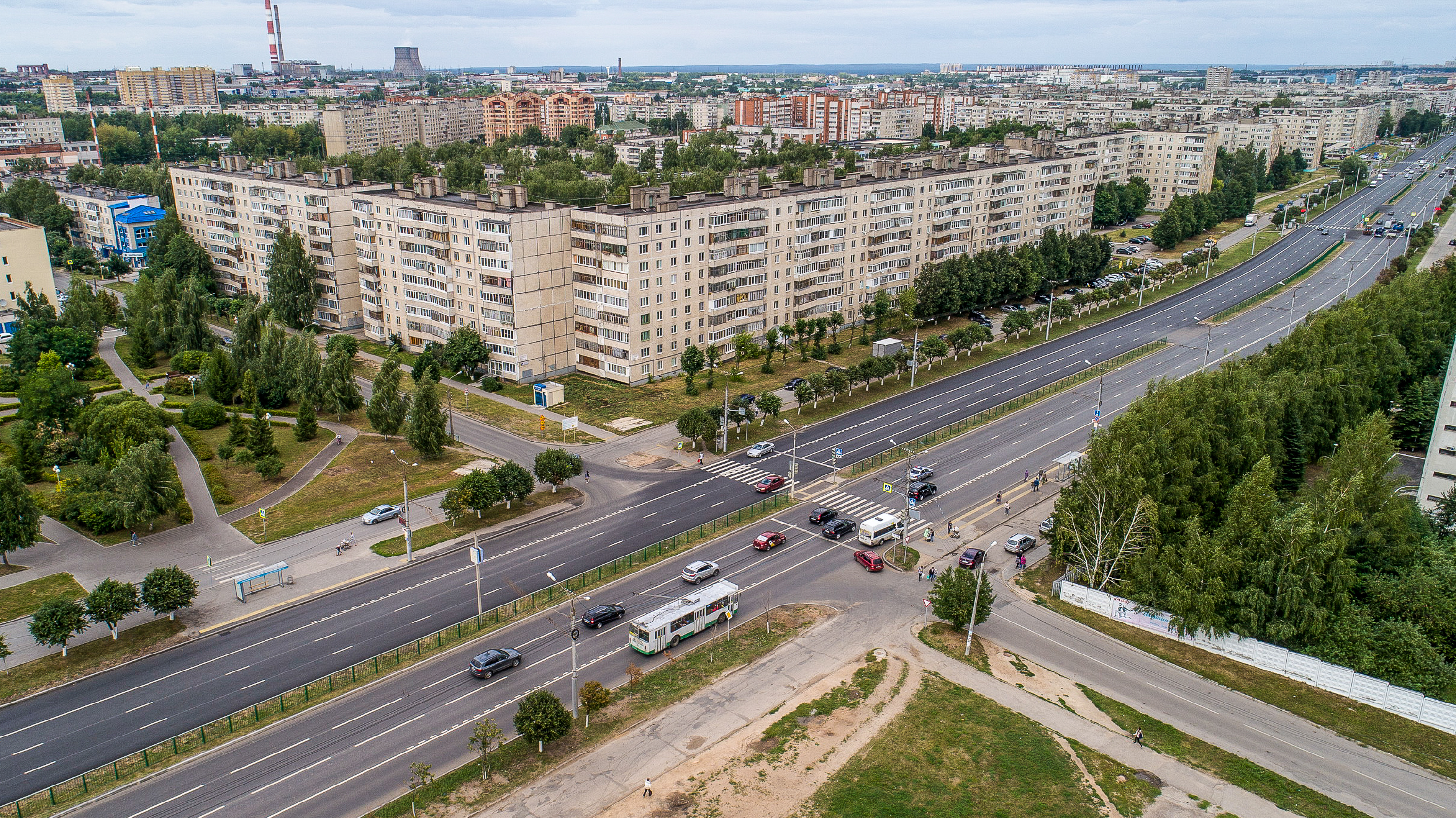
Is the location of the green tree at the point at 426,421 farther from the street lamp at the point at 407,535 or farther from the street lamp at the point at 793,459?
the street lamp at the point at 793,459

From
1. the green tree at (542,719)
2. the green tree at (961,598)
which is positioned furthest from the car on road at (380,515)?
the green tree at (961,598)

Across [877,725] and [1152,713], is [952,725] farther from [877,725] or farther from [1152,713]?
[1152,713]

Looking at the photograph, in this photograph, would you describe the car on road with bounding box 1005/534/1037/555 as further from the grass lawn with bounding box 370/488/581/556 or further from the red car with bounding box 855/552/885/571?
the grass lawn with bounding box 370/488/581/556

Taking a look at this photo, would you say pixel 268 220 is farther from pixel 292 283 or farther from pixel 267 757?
pixel 267 757

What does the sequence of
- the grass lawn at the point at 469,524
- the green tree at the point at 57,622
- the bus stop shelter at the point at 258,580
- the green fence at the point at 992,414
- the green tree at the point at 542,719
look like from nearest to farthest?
the green tree at the point at 542,719 < the green tree at the point at 57,622 < the bus stop shelter at the point at 258,580 < the grass lawn at the point at 469,524 < the green fence at the point at 992,414

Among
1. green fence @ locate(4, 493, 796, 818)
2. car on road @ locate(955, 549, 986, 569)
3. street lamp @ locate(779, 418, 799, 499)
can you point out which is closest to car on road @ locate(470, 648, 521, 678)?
green fence @ locate(4, 493, 796, 818)

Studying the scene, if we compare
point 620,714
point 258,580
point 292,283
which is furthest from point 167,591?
point 292,283
